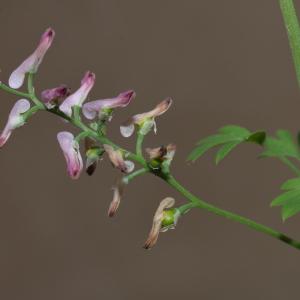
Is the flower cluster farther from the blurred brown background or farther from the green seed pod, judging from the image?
the blurred brown background

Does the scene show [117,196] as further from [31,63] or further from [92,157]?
[31,63]

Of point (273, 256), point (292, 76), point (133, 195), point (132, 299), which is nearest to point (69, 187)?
point (133, 195)

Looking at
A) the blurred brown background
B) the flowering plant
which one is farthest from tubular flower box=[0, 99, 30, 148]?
the blurred brown background

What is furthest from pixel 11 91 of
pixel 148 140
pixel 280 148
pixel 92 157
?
pixel 148 140

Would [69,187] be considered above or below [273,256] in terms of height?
above

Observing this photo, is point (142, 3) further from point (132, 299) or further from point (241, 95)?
point (132, 299)

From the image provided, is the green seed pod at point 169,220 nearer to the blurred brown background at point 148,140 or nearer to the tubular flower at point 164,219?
the tubular flower at point 164,219
